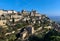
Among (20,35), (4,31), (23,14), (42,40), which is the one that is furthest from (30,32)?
(23,14)

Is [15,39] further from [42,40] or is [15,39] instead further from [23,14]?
[23,14]

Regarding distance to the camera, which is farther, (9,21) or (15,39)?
(9,21)

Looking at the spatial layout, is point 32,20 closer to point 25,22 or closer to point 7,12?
point 25,22

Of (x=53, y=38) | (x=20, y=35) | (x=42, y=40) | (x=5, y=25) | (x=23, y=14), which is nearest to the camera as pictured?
(x=53, y=38)

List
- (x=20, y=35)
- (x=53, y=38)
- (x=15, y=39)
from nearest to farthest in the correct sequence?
(x=53, y=38)
(x=15, y=39)
(x=20, y=35)

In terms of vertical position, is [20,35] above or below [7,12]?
below

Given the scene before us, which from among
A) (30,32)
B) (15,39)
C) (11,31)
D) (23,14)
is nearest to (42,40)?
(15,39)
